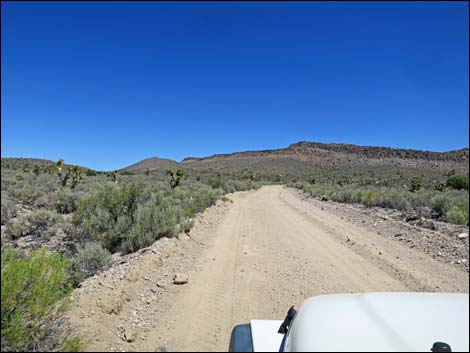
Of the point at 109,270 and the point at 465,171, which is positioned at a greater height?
the point at 465,171

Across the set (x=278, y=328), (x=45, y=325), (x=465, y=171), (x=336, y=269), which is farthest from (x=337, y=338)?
(x=336, y=269)

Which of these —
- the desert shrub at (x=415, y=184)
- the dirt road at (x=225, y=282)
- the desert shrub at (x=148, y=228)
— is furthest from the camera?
the desert shrub at (x=148, y=228)

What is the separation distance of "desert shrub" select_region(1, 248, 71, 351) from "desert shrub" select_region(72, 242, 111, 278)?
2.58 meters

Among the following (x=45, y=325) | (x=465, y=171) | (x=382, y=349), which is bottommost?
(x=45, y=325)

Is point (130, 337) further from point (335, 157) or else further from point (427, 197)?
point (335, 157)

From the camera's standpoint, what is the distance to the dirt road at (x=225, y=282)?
277 cm

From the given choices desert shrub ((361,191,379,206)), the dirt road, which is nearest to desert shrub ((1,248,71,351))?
the dirt road

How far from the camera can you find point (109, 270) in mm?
5613

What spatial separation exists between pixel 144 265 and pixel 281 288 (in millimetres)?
2518

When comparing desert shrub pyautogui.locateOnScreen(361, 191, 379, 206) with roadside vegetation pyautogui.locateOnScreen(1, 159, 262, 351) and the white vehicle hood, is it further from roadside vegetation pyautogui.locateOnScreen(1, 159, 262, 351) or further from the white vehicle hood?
the white vehicle hood

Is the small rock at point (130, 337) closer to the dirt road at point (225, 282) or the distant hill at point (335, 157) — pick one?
the dirt road at point (225, 282)

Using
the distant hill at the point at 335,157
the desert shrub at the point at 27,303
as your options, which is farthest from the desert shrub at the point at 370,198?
the desert shrub at the point at 27,303

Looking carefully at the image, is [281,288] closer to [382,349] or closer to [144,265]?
[144,265]

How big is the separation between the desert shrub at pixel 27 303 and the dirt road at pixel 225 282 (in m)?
0.30
